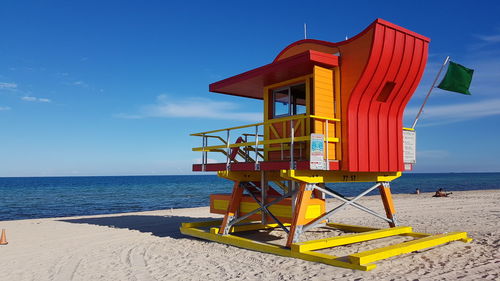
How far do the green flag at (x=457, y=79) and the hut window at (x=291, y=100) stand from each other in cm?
462

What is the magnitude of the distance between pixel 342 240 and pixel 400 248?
60.7 inches

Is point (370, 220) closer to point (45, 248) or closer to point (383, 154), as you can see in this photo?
point (383, 154)

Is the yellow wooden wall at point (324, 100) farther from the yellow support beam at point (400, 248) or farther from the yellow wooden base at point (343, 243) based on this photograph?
the yellow support beam at point (400, 248)

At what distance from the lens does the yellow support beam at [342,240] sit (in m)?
9.76

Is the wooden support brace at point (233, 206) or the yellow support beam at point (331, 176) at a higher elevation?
the yellow support beam at point (331, 176)

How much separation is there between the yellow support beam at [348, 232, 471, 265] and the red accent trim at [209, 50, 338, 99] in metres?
4.83

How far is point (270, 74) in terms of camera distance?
11.9m

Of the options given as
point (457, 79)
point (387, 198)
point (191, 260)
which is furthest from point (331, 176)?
point (457, 79)

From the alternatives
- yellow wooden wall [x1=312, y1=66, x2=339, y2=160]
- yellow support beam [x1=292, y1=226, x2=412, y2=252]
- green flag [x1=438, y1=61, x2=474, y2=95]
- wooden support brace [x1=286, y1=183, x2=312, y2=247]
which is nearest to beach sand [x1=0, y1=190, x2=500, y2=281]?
yellow support beam [x1=292, y1=226, x2=412, y2=252]

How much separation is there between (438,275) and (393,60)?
5366mm

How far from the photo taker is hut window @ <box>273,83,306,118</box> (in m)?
12.1

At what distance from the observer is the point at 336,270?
854 centimetres

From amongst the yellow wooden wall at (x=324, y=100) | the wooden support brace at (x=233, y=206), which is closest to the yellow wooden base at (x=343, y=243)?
the wooden support brace at (x=233, y=206)

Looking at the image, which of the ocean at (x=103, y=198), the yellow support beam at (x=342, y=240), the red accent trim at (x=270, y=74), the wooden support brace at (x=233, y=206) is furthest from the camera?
the ocean at (x=103, y=198)
